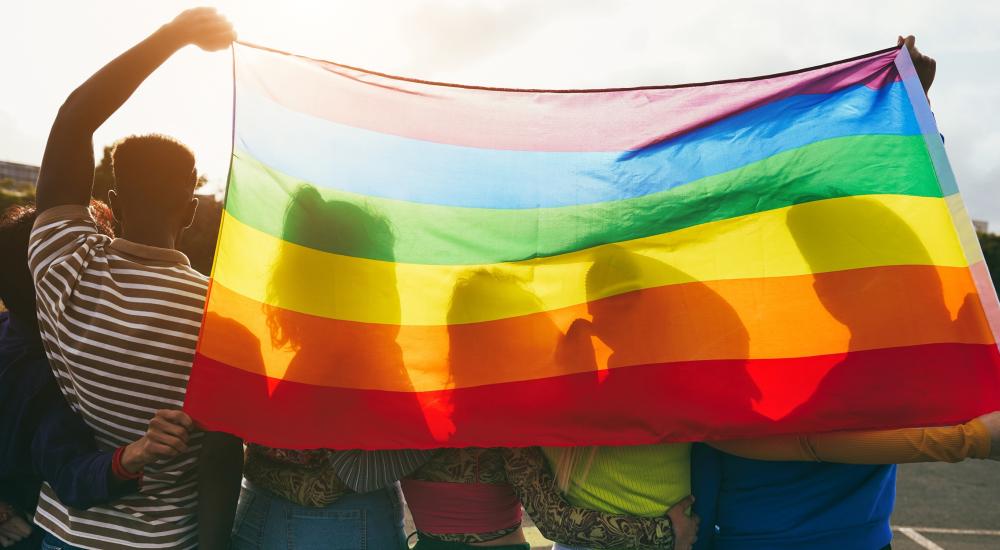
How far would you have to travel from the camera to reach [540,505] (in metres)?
2.27

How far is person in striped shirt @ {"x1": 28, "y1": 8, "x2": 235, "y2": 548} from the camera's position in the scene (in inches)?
86.5

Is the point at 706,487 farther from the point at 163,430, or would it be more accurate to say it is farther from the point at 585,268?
the point at 163,430

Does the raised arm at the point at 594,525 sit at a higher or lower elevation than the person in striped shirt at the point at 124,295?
lower

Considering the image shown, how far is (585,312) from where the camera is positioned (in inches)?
98.9

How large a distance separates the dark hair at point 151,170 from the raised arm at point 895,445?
1.88 metres

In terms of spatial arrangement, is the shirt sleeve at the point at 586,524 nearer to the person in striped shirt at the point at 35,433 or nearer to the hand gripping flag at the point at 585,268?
the hand gripping flag at the point at 585,268

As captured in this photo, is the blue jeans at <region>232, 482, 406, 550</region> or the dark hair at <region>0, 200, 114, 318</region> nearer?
the blue jeans at <region>232, 482, 406, 550</region>

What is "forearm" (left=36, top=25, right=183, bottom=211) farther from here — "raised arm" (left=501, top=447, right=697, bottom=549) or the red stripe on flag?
"raised arm" (left=501, top=447, right=697, bottom=549)

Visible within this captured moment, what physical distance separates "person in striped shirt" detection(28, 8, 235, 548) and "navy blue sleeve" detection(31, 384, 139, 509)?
4 cm

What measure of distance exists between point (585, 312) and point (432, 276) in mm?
501

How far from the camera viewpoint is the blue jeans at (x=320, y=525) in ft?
7.64

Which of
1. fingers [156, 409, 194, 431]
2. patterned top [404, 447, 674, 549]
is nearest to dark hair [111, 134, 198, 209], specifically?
fingers [156, 409, 194, 431]

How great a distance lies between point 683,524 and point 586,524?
0.91 ft

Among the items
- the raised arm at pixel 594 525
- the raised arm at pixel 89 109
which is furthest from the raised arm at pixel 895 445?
the raised arm at pixel 89 109
